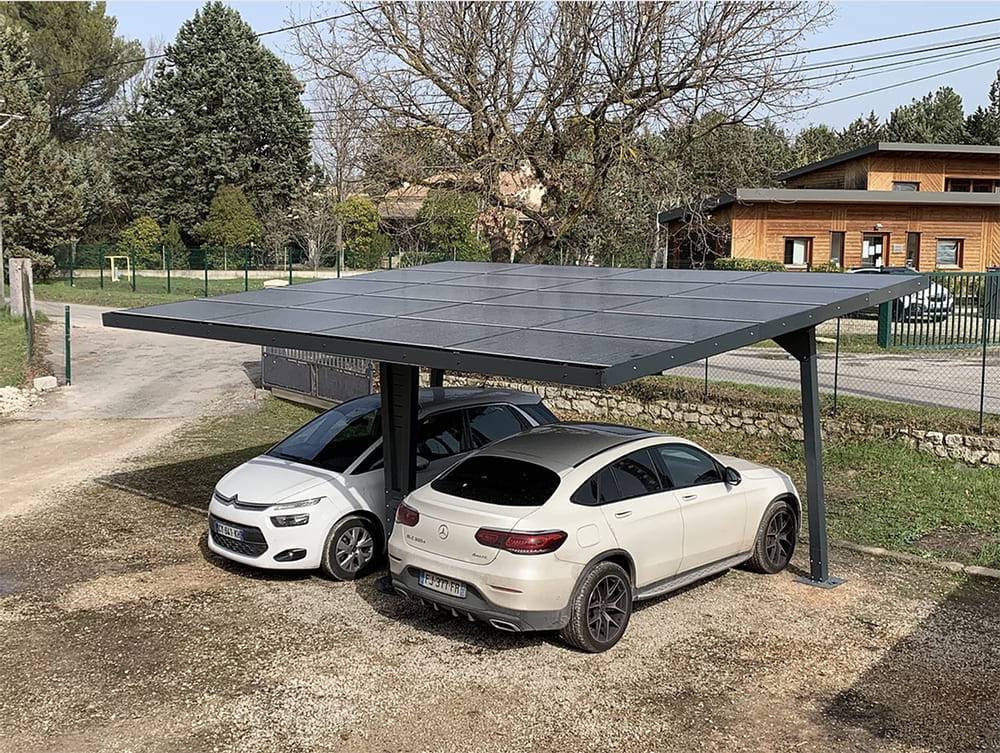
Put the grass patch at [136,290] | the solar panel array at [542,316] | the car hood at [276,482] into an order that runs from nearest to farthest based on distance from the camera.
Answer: the solar panel array at [542,316] → the car hood at [276,482] → the grass patch at [136,290]

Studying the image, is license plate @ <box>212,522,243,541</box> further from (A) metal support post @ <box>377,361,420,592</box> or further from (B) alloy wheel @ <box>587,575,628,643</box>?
(B) alloy wheel @ <box>587,575,628,643</box>

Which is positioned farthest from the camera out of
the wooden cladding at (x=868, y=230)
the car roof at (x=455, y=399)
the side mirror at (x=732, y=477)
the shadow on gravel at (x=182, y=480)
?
the wooden cladding at (x=868, y=230)

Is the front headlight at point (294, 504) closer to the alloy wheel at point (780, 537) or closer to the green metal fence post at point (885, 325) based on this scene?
the alloy wheel at point (780, 537)

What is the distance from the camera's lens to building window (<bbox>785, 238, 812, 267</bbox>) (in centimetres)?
3766

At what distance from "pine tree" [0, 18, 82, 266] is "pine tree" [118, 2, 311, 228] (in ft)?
31.6

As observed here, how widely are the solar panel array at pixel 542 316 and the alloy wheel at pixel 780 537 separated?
221 cm

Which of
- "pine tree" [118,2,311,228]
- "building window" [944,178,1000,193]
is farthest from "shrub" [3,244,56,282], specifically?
"building window" [944,178,1000,193]

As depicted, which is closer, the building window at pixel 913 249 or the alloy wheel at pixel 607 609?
the alloy wheel at pixel 607 609

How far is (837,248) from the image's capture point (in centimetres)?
3797

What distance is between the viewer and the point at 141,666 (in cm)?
775

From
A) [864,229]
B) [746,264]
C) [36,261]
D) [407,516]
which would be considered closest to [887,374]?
[407,516]

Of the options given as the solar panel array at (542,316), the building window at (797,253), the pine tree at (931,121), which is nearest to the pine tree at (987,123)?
the pine tree at (931,121)

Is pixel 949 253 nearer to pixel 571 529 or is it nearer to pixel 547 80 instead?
pixel 547 80

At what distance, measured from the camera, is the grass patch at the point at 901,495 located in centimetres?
1107
